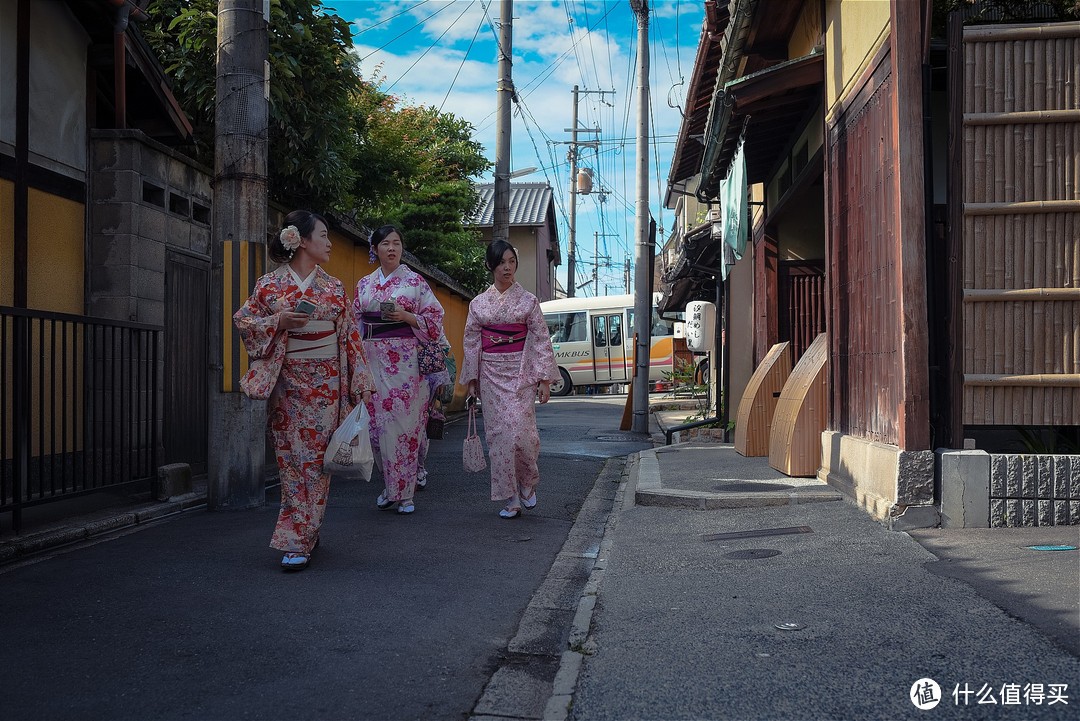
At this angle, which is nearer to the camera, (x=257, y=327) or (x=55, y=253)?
(x=257, y=327)

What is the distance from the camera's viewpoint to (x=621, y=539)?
→ 5.87 metres

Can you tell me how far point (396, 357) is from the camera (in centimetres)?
706

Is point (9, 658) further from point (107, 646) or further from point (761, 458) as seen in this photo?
point (761, 458)

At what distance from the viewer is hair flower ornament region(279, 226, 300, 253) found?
17.0 feet

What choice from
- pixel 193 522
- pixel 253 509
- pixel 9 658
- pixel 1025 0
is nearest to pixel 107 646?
pixel 9 658

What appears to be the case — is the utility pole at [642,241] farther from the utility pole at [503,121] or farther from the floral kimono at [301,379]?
the floral kimono at [301,379]

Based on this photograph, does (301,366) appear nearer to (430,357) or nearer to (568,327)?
(430,357)

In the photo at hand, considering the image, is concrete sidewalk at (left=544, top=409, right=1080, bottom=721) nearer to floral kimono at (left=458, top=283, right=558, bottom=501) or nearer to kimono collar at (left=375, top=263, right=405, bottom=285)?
floral kimono at (left=458, top=283, right=558, bottom=501)

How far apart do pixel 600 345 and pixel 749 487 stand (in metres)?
23.5

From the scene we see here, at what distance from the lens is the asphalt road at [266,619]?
121 inches

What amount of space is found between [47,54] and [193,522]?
4.21m

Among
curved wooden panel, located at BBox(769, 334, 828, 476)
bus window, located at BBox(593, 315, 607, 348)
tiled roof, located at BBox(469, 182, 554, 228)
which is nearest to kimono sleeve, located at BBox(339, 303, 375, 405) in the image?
curved wooden panel, located at BBox(769, 334, 828, 476)

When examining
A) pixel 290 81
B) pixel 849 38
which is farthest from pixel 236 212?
pixel 849 38

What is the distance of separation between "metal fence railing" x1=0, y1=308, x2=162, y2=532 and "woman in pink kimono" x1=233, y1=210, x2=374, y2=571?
1549 millimetres
